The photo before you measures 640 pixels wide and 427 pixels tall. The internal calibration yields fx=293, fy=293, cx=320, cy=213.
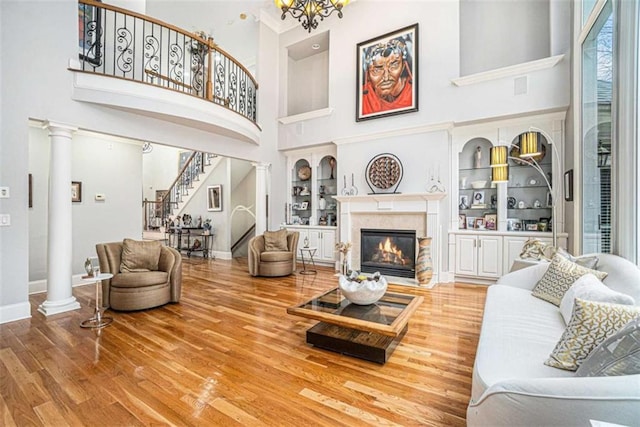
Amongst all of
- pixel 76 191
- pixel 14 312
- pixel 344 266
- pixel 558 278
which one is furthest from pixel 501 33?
pixel 14 312

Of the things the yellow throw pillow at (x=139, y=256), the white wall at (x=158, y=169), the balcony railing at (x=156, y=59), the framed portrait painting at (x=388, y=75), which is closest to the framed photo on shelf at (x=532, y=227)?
the framed portrait painting at (x=388, y=75)

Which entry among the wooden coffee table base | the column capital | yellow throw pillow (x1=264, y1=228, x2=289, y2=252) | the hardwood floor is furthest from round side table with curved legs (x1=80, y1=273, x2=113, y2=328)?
yellow throw pillow (x1=264, y1=228, x2=289, y2=252)

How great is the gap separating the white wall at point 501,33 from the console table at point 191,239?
732cm

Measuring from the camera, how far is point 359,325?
2.37 metres

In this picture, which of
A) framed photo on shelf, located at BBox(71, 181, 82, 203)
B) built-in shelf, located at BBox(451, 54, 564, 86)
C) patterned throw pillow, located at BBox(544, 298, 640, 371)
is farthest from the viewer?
framed photo on shelf, located at BBox(71, 181, 82, 203)

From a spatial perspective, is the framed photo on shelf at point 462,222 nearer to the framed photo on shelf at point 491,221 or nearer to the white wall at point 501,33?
the framed photo on shelf at point 491,221

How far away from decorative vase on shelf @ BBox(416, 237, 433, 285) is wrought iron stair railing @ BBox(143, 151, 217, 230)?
224 inches

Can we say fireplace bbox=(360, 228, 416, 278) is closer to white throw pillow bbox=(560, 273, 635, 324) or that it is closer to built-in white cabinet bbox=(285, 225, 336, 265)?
built-in white cabinet bbox=(285, 225, 336, 265)

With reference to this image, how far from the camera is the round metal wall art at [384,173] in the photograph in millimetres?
5625

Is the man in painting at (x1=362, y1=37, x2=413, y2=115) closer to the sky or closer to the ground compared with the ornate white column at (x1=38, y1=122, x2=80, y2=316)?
closer to the sky

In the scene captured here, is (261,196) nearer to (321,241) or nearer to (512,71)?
(321,241)

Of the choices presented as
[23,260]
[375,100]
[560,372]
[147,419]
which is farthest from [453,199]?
[23,260]

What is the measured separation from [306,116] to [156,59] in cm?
306

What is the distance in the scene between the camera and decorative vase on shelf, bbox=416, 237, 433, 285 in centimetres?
495
